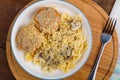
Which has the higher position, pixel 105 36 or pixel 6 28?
pixel 6 28

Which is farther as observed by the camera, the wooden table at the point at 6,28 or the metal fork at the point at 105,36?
the wooden table at the point at 6,28

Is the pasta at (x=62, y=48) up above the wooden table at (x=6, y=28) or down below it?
below

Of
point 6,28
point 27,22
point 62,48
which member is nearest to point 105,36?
point 62,48

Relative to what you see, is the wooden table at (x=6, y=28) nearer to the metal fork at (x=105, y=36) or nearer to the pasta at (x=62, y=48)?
the pasta at (x=62, y=48)

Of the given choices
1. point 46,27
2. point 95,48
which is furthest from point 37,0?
point 95,48

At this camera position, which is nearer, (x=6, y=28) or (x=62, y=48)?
(x=62, y=48)

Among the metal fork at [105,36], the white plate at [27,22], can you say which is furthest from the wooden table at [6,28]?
the metal fork at [105,36]

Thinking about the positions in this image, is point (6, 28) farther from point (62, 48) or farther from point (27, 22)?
point (62, 48)
